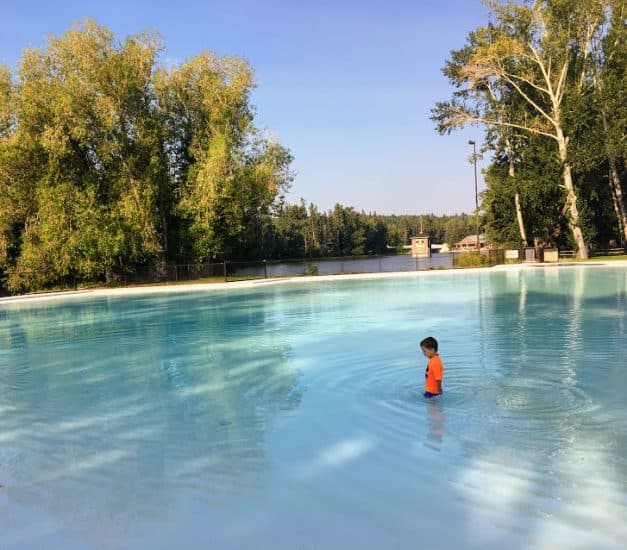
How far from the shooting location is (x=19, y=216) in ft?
112

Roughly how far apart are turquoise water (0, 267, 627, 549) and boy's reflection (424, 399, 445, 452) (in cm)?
4

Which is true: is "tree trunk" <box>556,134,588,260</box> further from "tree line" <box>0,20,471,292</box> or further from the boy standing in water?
the boy standing in water

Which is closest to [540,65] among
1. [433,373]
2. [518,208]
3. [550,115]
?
[550,115]

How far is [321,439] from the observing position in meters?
6.18

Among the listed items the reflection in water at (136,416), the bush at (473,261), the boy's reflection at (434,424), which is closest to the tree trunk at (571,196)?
the bush at (473,261)

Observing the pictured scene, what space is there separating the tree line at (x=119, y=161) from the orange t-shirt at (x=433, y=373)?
93.6ft

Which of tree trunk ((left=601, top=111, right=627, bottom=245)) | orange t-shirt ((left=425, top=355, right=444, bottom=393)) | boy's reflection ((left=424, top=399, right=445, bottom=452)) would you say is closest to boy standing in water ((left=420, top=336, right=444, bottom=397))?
orange t-shirt ((left=425, top=355, right=444, bottom=393))

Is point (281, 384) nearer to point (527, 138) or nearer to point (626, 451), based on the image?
point (626, 451)

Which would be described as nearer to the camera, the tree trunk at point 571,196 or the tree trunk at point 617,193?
the tree trunk at point 571,196

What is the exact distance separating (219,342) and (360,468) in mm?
8355

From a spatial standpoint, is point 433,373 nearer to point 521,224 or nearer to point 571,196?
point 571,196

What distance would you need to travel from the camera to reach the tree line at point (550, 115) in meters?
36.3

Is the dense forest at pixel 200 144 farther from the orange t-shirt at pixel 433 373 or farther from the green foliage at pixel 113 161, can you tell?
the orange t-shirt at pixel 433 373

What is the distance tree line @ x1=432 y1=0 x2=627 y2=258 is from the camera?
36.3 metres
